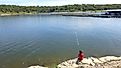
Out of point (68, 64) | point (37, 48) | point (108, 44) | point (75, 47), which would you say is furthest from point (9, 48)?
point (108, 44)

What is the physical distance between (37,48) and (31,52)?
3568 mm

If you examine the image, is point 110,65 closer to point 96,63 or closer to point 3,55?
point 96,63

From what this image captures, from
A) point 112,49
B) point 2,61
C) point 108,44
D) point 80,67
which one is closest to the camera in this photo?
point 80,67

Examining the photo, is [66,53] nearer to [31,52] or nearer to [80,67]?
[31,52]

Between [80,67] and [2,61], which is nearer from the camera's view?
[80,67]

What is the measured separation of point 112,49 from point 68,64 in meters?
13.6

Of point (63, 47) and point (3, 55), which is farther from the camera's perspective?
point (63, 47)

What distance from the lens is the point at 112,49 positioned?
38.8 m

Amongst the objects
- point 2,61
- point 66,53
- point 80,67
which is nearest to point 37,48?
point 66,53

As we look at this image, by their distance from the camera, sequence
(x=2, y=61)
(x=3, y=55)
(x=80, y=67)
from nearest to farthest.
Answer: (x=80, y=67) < (x=2, y=61) < (x=3, y=55)

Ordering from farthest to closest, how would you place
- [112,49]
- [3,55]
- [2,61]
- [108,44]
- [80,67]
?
[108,44] < [112,49] < [3,55] < [2,61] < [80,67]

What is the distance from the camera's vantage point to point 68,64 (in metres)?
27.6

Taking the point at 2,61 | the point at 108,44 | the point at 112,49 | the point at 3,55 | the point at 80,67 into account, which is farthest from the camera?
the point at 108,44

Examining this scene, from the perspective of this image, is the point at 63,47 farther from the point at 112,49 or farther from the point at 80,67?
the point at 80,67
